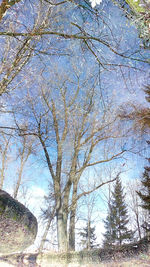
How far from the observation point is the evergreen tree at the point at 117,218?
45.3 ft

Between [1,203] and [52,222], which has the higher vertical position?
[1,203]

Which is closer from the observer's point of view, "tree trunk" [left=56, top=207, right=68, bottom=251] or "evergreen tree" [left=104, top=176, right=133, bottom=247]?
"tree trunk" [left=56, top=207, right=68, bottom=251]

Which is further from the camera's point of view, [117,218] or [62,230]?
[117,218]

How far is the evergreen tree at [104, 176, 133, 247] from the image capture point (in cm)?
1382

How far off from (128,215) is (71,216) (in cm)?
989

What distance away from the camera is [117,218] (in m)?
14.4

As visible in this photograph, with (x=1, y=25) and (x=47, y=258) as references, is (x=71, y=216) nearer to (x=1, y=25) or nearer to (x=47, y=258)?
(x=47, y=258)

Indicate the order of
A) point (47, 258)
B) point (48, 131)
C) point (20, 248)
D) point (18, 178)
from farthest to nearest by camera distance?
1. point (18, 178)
2. point (48, 131)
3. point (47, 258)
4. point (20, 248)

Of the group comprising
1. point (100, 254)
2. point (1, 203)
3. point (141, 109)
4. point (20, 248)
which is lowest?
point (100, 254)

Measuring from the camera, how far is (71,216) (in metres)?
6.97

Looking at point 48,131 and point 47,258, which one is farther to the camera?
point 48,131

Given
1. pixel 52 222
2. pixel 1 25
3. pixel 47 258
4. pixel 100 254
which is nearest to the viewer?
pixel 1 25

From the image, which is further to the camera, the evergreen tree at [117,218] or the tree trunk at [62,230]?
the evergreen tree at [117,218]

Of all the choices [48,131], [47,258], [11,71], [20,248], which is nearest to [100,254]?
[47,258]
